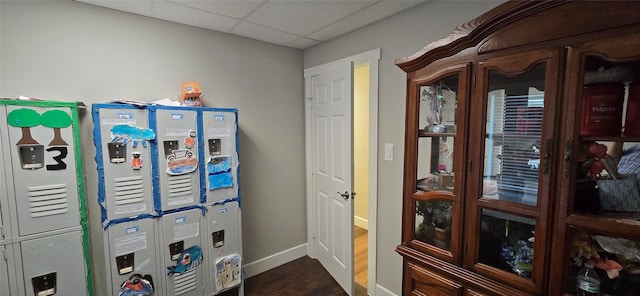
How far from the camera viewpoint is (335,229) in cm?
253

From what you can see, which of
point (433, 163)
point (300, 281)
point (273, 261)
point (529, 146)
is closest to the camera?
point (529, 146)

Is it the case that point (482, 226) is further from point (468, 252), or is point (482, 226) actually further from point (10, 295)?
point (10, 295)

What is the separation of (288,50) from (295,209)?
5.78 feet

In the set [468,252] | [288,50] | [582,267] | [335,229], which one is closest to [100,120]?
[288,50]

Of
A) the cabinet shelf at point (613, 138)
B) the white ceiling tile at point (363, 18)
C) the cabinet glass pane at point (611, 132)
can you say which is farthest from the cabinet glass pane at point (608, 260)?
the white ceiling tile at point (363, 18)

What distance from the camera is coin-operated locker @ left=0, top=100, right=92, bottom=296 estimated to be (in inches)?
57.9

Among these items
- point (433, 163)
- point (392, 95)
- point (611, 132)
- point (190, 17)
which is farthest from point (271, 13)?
point (611, 132)

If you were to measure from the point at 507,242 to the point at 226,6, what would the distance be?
2.21m

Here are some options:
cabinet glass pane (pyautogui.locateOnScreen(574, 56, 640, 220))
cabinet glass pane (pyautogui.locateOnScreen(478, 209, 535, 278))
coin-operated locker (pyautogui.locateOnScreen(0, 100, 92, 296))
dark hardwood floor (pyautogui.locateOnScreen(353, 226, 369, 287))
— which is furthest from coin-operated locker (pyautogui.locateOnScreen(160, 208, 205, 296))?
cabinet glass pane (pyautogui.locateOnScreen(574, 56, 640, 220))

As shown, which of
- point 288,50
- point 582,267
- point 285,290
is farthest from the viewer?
point 288,50

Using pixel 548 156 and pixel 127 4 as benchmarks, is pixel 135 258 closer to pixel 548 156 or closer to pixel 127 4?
pixel 127 4

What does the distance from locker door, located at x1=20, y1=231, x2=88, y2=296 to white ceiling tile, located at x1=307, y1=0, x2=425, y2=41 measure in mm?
2338

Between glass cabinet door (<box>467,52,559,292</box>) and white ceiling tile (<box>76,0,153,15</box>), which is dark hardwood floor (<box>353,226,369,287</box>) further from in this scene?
white ceiling tile (<box>76,0,153,15</box>)

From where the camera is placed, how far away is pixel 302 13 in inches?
76.3
